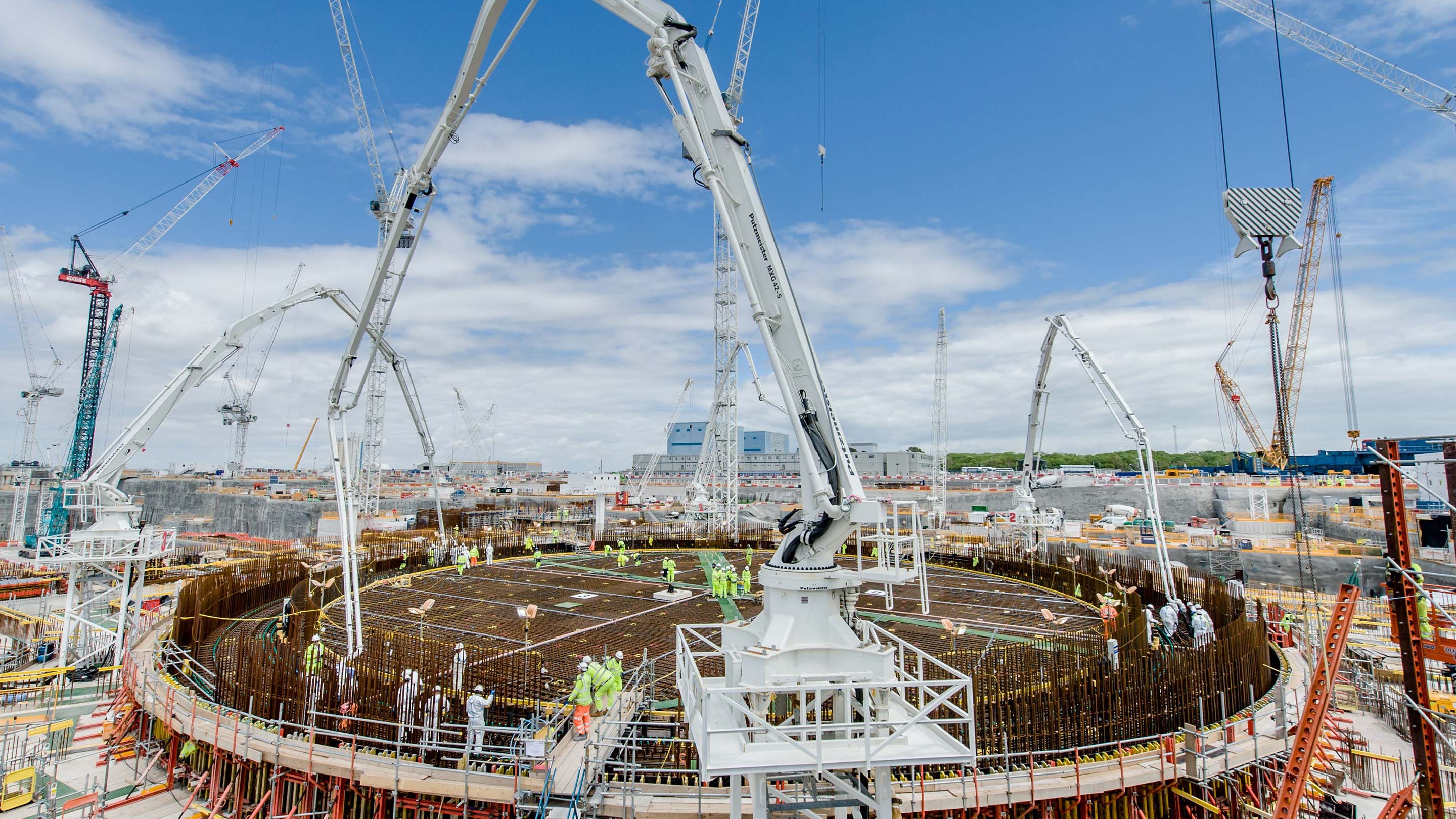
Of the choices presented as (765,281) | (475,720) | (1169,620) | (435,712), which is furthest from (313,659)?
(1169,620)

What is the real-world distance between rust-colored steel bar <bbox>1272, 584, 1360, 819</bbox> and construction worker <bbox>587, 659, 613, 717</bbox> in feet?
31.2

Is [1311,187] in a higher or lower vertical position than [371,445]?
higher

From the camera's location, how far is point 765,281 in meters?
9.94

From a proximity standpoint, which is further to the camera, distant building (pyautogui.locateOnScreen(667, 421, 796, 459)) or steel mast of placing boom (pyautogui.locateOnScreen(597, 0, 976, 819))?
distant building (pyautogui.locateOnScreen(667, 421, 796, 459))

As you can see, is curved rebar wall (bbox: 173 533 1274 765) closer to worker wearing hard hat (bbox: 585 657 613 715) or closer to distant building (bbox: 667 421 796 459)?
worker wearing hard hat (bbox: 585 657 613 715)

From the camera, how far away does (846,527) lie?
29.8ft

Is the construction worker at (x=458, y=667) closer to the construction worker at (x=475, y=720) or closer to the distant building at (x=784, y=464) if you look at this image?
the construction worker at (x=475, y=720)

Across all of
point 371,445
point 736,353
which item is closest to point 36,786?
point 736,353

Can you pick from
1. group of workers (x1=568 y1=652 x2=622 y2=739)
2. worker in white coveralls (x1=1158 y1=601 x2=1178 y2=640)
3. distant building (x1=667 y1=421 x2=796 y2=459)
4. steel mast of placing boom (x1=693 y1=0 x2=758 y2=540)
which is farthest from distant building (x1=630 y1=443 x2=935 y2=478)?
group of workers (x1=568 y1=652 x2=622 y2=739)

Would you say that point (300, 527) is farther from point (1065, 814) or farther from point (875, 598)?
point (1065, 814)

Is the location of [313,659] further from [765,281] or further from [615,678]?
[765,281]

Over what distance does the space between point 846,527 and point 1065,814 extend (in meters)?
5.89

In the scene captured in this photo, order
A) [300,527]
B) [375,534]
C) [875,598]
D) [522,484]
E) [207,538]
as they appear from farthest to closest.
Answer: [522,484] → [300,527] → [207,538] → [375,534] → [875,598]

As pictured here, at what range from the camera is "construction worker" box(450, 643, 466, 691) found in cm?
1168
